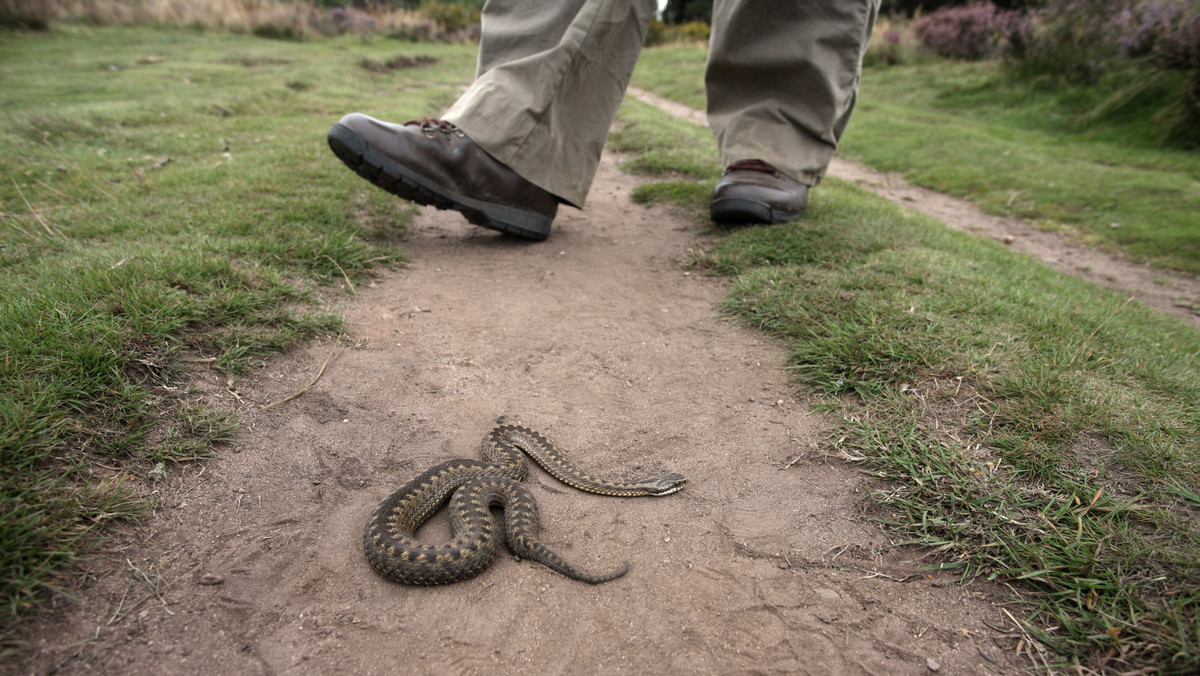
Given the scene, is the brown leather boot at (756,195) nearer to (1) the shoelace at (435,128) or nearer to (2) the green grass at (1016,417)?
(2) the green grass at (1016,417)

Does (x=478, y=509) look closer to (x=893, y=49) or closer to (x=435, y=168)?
(x=435, y=168)

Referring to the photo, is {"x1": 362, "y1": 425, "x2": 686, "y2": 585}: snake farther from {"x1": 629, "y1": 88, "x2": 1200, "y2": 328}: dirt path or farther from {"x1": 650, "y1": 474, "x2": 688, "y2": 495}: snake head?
{"x1": 629, "y1": 88, "x2": 1200, "y2": 328}: dirt path

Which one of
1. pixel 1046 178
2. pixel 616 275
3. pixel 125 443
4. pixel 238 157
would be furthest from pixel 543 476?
pixel 1046 178

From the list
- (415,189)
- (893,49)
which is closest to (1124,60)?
(893,49)

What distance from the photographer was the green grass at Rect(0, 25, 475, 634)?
2172 mm

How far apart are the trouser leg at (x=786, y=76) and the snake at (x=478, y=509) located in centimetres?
365

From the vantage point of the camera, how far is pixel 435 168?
438cm

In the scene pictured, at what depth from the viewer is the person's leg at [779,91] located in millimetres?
4930

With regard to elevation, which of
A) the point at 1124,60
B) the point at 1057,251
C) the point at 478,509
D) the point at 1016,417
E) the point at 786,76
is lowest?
the point at 478,509

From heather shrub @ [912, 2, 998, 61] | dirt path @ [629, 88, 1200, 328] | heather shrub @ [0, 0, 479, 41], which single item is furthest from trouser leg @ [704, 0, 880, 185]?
heather shrub @ [0, 0, 479, 41]

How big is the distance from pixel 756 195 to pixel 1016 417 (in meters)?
2.99

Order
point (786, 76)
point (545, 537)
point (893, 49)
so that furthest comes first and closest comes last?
point (893, 49) → point (786, 76) → point (545, 537)

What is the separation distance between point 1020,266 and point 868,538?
4379 millimetres

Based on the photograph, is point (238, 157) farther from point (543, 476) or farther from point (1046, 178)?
point (1046, 178)
